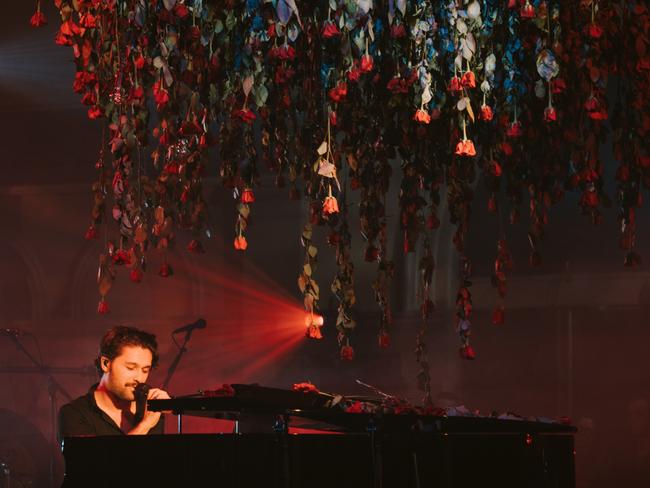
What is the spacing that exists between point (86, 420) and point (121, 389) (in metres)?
0.20

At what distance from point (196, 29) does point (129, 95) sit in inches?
13.0

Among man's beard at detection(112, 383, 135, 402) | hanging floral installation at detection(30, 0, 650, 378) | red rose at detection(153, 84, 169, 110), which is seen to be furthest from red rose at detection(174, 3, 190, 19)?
man's beard at detection(112, 383, 135, 402)

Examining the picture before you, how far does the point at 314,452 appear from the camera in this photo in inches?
125

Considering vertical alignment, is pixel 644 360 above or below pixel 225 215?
below

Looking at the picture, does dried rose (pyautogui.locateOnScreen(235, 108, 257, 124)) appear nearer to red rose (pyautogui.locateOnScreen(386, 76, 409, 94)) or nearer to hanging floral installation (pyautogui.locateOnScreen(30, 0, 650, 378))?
hanging floral installation (pyautogui.locateOnScreen(30, 0, 650, 378))

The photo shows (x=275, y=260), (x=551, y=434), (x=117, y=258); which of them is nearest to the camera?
(x=117, y=258)

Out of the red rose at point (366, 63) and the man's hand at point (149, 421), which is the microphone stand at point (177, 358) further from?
the red rose at point (366, 63)

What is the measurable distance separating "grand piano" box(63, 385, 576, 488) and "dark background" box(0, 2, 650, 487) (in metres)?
2.97

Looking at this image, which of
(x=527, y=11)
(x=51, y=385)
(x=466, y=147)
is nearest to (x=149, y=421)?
(x=466, y=147)

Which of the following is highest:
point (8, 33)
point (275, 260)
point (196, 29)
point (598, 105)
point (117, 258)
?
point (8, 33)

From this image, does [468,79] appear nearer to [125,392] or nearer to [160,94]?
[160,94]

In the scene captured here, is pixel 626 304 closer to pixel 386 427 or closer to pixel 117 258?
pixel 386 427

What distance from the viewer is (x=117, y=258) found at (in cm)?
273

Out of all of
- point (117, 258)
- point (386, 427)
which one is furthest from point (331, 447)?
point (117, 258)
